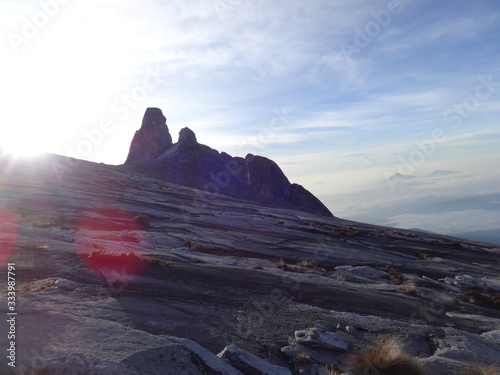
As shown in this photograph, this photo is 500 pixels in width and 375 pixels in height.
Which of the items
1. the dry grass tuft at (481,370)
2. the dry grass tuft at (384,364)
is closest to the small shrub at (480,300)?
the dry grass tuft at (481,370)

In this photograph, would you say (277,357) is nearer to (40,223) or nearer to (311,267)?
(311,267)

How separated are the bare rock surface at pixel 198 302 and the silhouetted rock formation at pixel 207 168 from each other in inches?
2282

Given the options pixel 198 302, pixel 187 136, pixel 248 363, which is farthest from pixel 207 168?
pixel 248 363

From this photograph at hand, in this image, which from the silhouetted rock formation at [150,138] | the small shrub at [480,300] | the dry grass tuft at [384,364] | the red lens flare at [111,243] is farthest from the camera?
the silhouetted rock formation at [150,138]

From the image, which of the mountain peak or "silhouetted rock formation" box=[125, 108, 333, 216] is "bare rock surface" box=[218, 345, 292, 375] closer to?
"silhouetted rock formation" box=[125, 108, 333, 216]

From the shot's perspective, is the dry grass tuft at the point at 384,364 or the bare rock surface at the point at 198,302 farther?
the dry grass tuft at the point at 384,364

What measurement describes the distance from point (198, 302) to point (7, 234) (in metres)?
11.7

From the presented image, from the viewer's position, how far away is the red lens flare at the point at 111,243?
14969mm

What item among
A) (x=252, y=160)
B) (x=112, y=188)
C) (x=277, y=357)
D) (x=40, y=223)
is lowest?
(x=277, y=357)

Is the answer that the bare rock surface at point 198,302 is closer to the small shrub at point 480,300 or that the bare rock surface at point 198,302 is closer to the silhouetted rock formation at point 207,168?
the small shrub at point 480,300

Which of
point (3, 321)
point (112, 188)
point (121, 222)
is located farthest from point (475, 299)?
point (112, 188)

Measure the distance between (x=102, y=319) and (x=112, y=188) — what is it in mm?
39157

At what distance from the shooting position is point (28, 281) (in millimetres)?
13008

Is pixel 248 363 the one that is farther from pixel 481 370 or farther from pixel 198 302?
pixel 481 370
